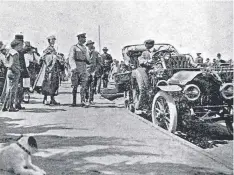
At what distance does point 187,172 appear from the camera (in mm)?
3916

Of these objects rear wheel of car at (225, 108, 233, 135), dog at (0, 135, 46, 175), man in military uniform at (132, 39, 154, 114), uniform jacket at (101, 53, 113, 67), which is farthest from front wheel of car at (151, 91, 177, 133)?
uniform jacket at (101, 53, 113, 67)

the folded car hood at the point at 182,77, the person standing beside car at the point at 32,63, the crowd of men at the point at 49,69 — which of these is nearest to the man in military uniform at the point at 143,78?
the crowd of men at the point at 49,69

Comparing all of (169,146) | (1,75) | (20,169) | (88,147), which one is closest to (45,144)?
(88,147)

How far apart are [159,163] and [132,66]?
18.0 ft

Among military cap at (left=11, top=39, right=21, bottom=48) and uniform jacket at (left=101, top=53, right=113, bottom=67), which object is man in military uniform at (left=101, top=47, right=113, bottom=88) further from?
military cap at (left=11, top=39, right=21, bottom=48)

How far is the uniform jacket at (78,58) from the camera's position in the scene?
9.44 metres

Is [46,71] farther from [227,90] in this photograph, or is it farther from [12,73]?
[227,90]

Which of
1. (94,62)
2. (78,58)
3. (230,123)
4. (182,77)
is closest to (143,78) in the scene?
(182,77)

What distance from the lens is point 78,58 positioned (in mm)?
9477

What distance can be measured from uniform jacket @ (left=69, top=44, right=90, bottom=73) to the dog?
566cm

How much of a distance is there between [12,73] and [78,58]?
192 cm

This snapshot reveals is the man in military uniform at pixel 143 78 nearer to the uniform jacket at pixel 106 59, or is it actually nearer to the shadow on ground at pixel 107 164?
the shadow on ground at pixel 107 164

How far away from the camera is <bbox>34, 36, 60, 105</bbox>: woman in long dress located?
10062 millimetres

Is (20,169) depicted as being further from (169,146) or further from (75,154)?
(169,146)
